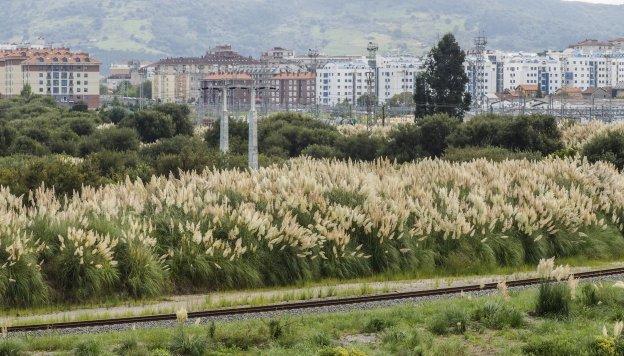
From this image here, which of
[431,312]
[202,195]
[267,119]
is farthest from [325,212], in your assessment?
[267,119]

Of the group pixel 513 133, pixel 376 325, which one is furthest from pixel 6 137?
pixel 376 325

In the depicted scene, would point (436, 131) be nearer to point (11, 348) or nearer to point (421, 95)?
point (421, 95)

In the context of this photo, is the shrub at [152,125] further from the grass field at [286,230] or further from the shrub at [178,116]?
the grass field at [286,230]

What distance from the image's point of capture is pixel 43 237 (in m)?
18.4

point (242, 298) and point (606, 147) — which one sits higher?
point (606, 147)

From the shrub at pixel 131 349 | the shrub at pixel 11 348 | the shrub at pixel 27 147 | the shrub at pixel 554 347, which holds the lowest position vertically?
the shrub at pixel 27 147

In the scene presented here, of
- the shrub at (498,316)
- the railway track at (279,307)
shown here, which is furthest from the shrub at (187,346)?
the shrub at (498,316)

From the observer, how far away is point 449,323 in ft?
46.5

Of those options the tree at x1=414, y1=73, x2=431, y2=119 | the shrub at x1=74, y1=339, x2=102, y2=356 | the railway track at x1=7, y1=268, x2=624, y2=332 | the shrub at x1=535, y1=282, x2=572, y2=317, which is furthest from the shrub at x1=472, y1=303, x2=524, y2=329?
the tree at x1=414, y1=73, x2=431, y2=119

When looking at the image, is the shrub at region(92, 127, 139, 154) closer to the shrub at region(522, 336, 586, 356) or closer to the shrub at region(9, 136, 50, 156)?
the shrub at region(9, 136, 50, 156)

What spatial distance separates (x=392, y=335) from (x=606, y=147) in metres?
25.9

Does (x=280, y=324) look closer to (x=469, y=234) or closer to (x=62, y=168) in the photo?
(x=469, y=234)

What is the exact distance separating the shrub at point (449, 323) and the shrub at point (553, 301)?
1.05 meters

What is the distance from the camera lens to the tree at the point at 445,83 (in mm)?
65688
